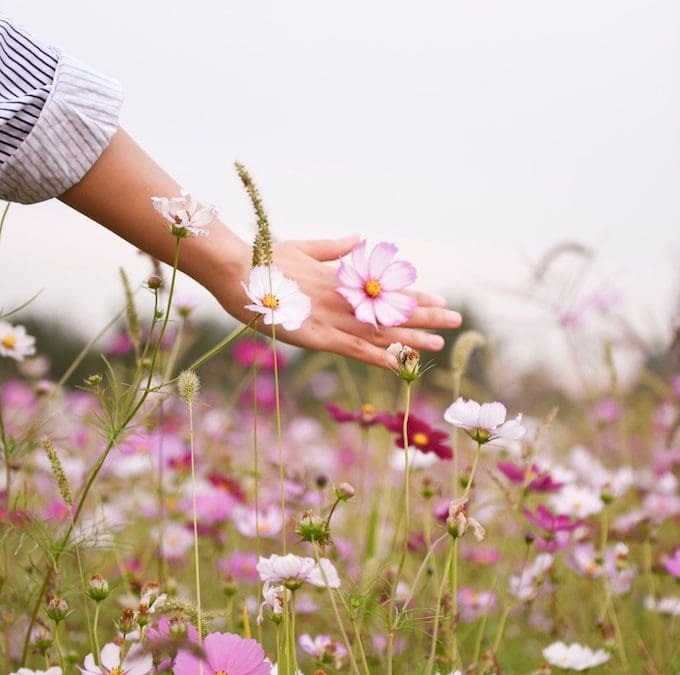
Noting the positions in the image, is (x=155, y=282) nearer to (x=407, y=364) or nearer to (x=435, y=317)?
(x=407, y=364)

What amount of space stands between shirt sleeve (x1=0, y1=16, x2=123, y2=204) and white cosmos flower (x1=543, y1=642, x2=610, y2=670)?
30.3 inches

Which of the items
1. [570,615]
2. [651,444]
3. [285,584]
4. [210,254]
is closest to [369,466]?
[651,444]

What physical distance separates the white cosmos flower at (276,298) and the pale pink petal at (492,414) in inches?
7.2

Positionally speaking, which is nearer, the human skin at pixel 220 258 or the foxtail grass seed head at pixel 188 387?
the foxtail grass seed head at pixel 188 387

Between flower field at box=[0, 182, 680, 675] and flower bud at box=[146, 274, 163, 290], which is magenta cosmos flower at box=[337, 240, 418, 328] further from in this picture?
flower bud at box=[146, 274, 163, 290]

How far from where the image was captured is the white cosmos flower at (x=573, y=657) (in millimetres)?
1252

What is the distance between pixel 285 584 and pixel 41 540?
0.31 meters

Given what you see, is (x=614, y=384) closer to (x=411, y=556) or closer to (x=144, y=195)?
Result: (x=411, y=556)

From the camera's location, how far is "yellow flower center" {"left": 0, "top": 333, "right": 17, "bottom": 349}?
1.35m

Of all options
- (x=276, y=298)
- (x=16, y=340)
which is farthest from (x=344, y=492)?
(x=16, y=340)

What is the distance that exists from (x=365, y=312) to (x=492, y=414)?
30cm

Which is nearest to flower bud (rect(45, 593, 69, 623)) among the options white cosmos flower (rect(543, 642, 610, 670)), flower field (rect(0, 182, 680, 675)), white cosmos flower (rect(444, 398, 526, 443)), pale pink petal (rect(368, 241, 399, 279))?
flower field (rect(0, 182, 680, 675))

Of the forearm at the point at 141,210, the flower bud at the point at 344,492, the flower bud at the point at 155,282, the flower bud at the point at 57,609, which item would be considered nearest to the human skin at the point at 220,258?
the forearm at the point at 141,210

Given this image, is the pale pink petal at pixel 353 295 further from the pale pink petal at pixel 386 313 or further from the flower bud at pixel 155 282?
the flower bud at pixel 155 282
